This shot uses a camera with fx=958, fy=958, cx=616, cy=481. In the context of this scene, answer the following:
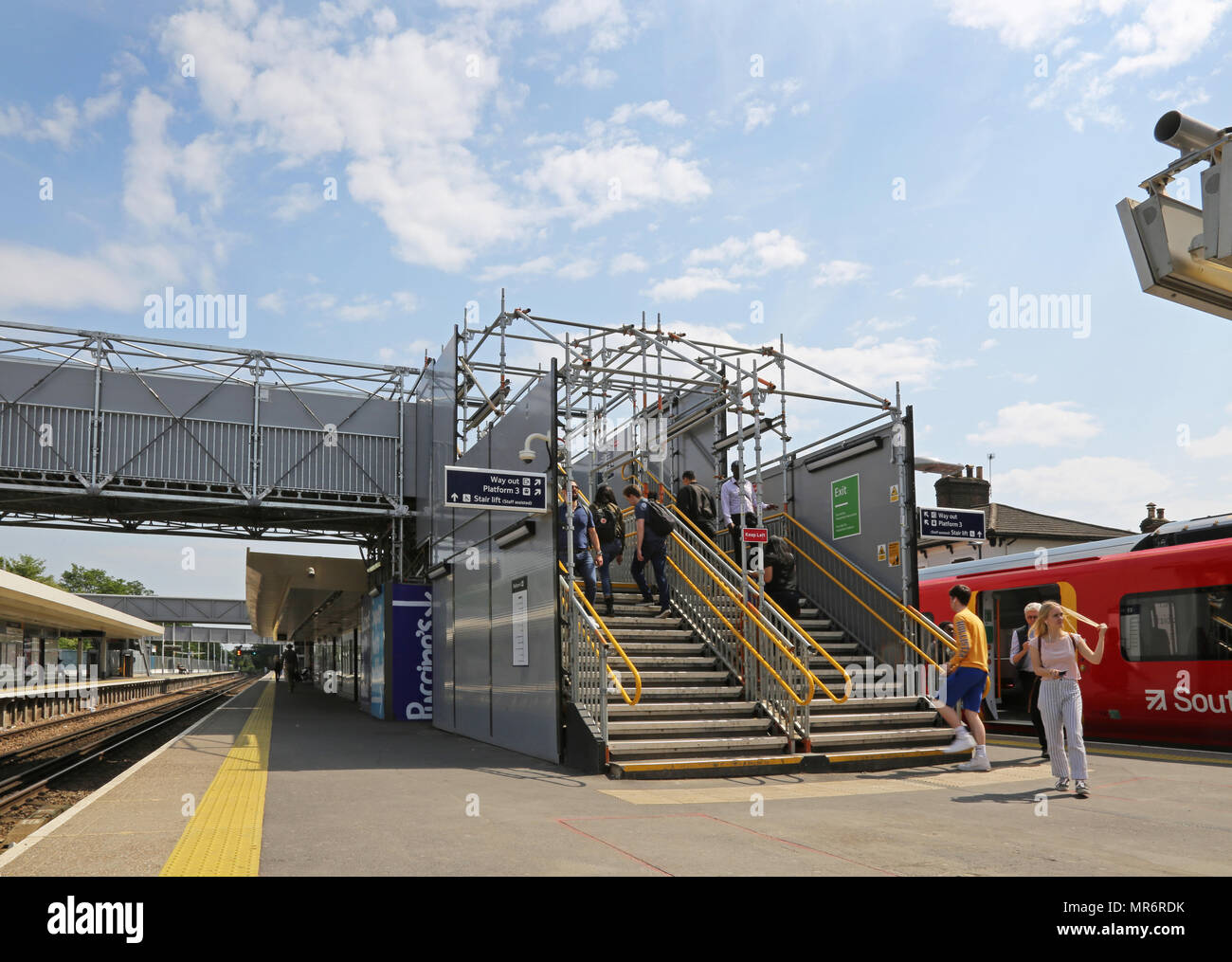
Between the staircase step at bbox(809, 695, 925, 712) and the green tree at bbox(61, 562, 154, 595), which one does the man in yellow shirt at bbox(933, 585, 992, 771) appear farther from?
the green tree at bbox(61, 562, 154, 595)

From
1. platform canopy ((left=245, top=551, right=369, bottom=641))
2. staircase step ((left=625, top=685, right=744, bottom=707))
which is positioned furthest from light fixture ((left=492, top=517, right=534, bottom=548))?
platform canopy ((left=245, top=551, right=369, bottom=641))

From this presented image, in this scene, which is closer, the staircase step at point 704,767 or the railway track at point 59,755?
the staircase step at point 704,767

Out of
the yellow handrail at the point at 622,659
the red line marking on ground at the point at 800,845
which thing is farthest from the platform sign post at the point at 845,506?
the red line marking on ground at the point at 800,845

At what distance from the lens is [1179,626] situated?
1264 centimetres

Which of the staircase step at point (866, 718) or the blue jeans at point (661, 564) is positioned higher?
the blue jeans at point (661, 564)

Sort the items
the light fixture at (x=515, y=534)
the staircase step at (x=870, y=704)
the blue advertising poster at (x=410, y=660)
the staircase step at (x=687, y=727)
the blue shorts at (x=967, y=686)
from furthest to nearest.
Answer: the blue advertising poster at (x=410, y=660) < the light fixture at (x=515, y=534) < the staircase step at (x=870, y=704) < the staircase step at (x=687, y=727) < the blue shorts at (x=967, y=686)

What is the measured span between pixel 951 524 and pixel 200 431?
15316mm

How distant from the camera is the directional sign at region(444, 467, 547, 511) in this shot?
10555mm

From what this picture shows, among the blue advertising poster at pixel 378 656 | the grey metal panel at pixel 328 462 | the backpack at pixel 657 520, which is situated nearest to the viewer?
the backpack at pixel 657 520

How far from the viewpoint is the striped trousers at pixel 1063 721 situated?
784cm

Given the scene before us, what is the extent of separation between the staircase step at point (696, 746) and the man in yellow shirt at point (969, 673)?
1821mm

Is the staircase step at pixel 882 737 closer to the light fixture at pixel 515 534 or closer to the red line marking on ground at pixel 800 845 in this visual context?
the red line marking on ground at pixel 800 845

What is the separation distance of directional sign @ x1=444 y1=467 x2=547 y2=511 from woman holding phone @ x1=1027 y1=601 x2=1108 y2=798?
5213 millimetres
